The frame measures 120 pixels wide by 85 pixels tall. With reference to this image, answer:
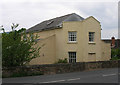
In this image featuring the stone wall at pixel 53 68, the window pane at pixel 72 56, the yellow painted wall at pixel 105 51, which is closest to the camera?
the stone wall at pixel 53 68

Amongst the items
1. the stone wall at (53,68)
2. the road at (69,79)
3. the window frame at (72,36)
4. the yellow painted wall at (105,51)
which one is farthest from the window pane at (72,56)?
the road at (69,79)

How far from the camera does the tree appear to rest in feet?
52.6

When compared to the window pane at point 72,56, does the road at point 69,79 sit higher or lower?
lower

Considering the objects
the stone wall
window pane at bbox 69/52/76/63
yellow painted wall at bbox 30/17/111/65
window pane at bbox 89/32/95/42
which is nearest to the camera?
the stone wall

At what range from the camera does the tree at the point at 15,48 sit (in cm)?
1603

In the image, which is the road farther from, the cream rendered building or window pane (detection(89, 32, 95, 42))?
window pane (detection(89, 32, 95, 42))

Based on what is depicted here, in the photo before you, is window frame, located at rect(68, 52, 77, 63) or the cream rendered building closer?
the cream rendered building

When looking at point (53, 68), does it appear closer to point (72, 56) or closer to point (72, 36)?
point (72, 56)

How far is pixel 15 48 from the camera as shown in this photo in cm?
1619

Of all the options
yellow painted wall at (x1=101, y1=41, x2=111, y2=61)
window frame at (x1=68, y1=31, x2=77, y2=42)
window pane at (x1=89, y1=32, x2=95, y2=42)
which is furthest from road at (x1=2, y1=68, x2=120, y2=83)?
yellow painted wall at (x1=101, y1=41, x2=111, y2=61)

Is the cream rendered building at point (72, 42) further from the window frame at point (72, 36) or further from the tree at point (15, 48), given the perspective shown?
the tree at point (15, 48)

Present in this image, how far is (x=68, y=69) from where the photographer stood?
19062 mm

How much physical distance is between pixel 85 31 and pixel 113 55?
9.62 meters

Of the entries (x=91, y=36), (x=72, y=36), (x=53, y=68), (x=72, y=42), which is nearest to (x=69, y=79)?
(x=53, y=68)
